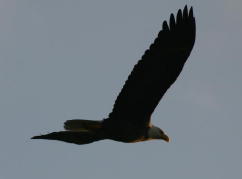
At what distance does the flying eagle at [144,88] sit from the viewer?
3300 cm

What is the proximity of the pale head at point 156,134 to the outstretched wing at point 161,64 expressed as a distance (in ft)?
1.67

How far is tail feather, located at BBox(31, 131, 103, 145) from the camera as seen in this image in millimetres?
33000

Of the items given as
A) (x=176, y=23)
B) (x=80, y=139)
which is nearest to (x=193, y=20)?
(x=176, y=23)

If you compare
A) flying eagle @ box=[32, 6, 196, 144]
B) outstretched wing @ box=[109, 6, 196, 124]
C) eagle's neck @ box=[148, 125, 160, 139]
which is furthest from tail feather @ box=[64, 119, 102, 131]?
eagle's neck @ box=[148, 125, 160, 139]

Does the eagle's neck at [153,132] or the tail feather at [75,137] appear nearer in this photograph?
the tail feather at [75,137]

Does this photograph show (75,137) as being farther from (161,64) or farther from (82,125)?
(161,64)

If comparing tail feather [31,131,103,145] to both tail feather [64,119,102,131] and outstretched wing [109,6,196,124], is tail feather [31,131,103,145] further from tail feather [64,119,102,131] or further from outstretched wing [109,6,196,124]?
outstretched wing [109,6,196,124]

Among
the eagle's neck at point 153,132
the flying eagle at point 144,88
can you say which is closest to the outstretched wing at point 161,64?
the flying eagle at point 144,88

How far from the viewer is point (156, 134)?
33.6 metres

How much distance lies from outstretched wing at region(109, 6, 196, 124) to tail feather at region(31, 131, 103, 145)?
39cm

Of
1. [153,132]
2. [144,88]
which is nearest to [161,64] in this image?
[144,88]

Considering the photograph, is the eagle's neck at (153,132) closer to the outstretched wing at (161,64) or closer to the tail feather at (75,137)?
the outstretched wing at (161,64)

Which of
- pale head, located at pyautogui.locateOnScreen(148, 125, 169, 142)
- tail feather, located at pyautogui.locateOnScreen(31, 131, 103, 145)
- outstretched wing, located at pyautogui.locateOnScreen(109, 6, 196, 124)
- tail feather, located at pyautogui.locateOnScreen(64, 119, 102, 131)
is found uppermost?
outstretched wing, located at pyautogui.locateOnScreen(109, 6, 196, 124)

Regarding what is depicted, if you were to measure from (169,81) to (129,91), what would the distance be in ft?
1.86
